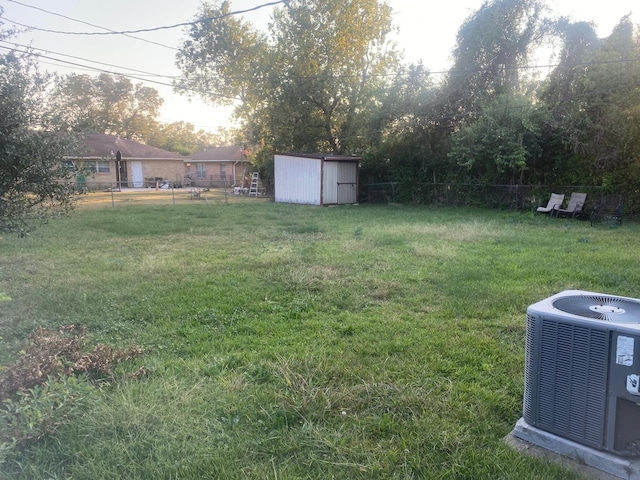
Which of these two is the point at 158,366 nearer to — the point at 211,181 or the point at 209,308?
the point at 209,308

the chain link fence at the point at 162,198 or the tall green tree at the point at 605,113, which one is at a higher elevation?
the tall green tree at the point at 605,113

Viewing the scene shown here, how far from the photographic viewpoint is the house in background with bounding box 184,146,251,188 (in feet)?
116

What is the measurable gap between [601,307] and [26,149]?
467cm

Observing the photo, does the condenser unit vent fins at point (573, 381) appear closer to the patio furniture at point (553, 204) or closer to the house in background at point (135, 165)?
the patio furniture at point (553, 204)

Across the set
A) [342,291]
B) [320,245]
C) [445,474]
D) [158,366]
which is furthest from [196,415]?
[320,245]

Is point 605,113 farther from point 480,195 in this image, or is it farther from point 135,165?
point 135,165

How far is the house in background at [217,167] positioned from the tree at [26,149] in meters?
30.6

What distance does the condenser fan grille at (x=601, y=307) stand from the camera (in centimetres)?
192

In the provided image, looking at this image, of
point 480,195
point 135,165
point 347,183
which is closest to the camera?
point 480,195

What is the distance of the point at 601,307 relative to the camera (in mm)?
2053

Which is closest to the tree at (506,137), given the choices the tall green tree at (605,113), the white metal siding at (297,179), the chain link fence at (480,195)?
the chain link fence at (480,195)

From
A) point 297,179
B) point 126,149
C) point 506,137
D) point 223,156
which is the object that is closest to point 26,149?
point 506,137

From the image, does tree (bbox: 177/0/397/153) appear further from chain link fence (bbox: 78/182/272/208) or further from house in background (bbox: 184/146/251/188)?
house in background (bbox: 184/146/251/188)

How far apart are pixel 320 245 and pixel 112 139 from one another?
29.9 m
